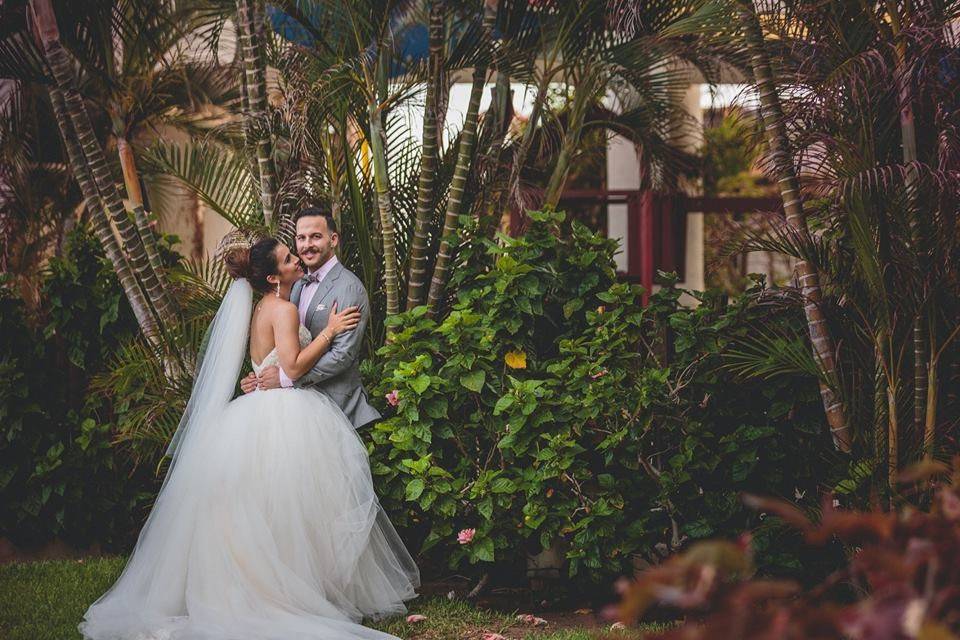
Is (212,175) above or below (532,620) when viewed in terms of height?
above

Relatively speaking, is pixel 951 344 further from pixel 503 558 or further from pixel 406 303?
pixel 406 303

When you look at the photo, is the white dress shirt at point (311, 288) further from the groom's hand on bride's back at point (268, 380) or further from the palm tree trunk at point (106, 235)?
the palm tree trunk at point (106, 235)

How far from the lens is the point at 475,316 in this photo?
5105mm

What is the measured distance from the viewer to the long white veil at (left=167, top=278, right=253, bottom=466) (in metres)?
4.90

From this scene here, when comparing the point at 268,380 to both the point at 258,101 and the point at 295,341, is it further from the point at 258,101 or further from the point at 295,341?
the point at 258,101

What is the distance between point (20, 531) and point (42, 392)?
2.84 ft

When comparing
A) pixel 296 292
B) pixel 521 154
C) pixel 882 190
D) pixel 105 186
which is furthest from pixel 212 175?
pixel 882 190

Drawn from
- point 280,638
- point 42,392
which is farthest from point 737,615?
point 42,392

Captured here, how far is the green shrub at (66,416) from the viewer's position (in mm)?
6273

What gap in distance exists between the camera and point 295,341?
190 inches

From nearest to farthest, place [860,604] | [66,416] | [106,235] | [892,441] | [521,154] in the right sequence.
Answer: [860,604]
[892,441]
[106,235]
[521,154]
[66,416]

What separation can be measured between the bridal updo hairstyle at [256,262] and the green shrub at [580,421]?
73cm

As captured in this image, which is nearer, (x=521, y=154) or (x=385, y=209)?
(x=385, y=209)

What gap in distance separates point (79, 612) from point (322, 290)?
1.99 m
